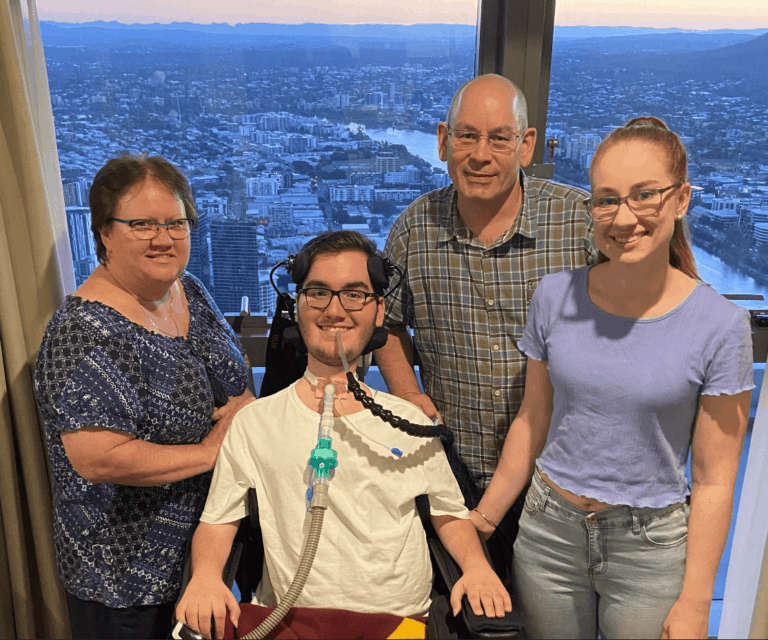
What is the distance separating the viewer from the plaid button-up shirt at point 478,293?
6.36 feet

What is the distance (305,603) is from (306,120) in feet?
5.75

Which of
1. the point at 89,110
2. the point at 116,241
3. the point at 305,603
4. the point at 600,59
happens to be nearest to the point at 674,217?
the point at 305,603

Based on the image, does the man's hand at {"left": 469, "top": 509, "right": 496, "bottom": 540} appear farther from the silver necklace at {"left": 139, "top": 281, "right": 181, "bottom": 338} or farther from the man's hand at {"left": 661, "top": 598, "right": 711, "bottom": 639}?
the silver necklace at {"left": 139, "top": 281, "right": 181, "bottom": 338}

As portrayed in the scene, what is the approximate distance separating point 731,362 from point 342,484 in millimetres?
859

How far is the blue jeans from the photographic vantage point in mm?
1490

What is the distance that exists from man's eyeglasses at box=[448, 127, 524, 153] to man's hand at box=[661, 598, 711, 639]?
3.71ft

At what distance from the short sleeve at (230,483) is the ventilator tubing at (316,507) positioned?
8.0 inches

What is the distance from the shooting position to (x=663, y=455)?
1.47 m

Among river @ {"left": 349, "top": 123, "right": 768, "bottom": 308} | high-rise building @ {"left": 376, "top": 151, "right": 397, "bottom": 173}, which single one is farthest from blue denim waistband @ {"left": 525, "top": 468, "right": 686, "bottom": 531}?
high-rise building @ {"left": 376, "top": 151, "right": 397, "bottom": 173}

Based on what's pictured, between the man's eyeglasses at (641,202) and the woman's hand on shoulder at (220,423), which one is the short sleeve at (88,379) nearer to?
the woman's hand on shoulder at (220,423)

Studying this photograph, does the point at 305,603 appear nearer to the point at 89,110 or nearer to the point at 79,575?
the point at 79,575

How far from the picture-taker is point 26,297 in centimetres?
215

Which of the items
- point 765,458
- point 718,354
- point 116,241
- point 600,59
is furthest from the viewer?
point 600,59

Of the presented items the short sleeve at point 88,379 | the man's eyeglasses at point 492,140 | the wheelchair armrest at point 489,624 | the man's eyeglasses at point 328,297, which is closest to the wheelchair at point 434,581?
the wheelchair armrest at point 489,624
